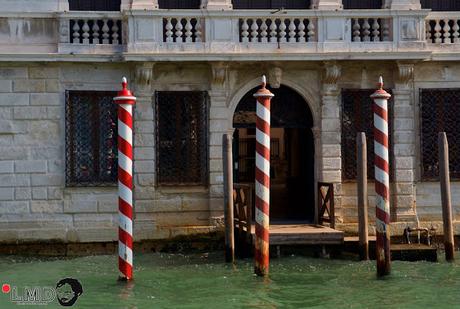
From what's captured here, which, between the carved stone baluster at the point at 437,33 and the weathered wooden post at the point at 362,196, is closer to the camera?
the weathered wooden post at the point at 362,196

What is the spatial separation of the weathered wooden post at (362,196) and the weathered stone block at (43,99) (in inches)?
180

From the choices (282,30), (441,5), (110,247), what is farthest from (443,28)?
(110,247)

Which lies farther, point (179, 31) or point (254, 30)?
point (254, 30)

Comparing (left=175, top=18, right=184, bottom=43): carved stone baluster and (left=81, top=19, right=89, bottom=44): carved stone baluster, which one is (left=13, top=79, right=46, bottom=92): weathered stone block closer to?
(left=81, top=19, right=89, bottom=44): carved stone baluster

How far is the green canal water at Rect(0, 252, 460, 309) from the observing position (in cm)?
899

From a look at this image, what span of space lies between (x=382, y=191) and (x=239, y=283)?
6.79 ft

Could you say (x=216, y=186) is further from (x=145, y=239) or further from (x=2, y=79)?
(x=2, y=79)

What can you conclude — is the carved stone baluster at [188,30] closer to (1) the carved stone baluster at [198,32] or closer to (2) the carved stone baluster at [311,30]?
(1) the carved stone baluster at [198,32]

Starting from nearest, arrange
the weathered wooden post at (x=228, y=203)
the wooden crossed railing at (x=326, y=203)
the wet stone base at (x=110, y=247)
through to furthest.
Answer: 1. the weathered wooden post at (x=228, y=203)
2. the wooden crossed railing at (x=326, y=203)
3. the wet stone base at (x=110, y=247)

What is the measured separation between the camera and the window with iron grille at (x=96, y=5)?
13.1 metres

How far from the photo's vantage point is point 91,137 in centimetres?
1273

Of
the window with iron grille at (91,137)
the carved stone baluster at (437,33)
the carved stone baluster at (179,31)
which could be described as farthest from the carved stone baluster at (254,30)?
the carved stone baluster at (437,33)

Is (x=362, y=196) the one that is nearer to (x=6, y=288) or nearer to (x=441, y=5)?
(x=441, y=5)

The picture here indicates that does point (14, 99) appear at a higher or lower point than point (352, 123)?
higher
